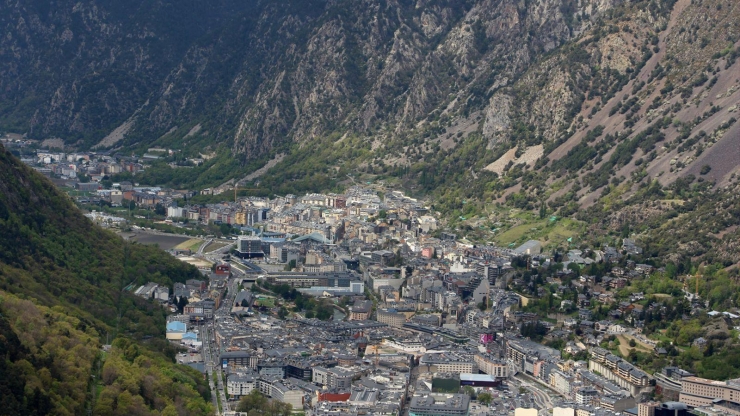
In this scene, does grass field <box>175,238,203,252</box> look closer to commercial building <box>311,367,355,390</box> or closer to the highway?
the highway

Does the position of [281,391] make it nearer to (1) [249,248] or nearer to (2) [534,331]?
(2) [534,331]

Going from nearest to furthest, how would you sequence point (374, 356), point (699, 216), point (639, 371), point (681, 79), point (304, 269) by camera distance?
point (639, 371), point (374, 356), point (699, 216), point (304, 269), point (681, 79)

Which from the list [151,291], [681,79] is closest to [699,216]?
[681,79]

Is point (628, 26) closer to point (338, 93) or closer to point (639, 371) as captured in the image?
point (338, 93)

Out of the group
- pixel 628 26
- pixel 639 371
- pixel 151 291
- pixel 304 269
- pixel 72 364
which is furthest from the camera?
pixel 628 26

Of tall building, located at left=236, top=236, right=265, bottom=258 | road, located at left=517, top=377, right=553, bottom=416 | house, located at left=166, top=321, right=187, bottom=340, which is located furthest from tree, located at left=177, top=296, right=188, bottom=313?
tall building, located at left=236, top=236, right=265, bottom=258

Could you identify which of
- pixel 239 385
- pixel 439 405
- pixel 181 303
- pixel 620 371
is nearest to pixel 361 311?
pixel 181 303

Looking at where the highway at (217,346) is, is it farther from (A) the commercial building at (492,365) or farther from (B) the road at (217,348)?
(A) the commercial building at (492,365)
